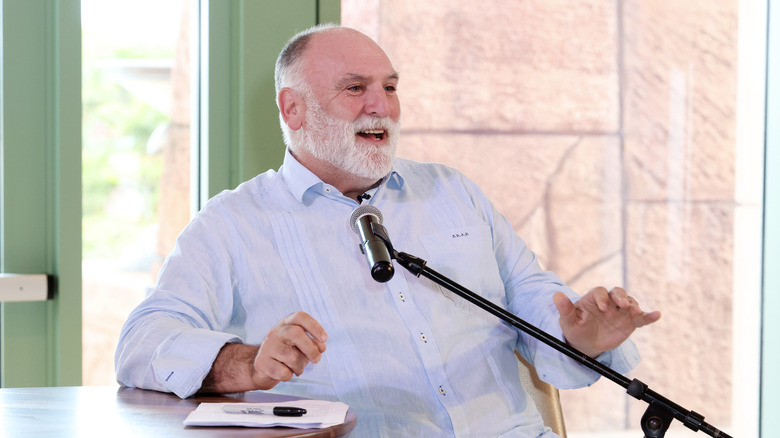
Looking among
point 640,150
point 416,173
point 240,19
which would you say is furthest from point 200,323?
point 640,150

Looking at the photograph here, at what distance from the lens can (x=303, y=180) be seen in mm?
1999

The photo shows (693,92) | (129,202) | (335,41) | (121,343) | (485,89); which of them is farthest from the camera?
(693,92)

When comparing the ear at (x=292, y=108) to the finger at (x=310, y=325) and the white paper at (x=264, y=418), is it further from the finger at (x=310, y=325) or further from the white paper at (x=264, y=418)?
the white paper at (x=264, y=418)

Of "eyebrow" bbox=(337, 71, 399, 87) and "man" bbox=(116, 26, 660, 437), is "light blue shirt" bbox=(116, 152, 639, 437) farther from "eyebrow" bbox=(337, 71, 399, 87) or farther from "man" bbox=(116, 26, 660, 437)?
"eyebrow" bbox=(337, 71, 399, 87)

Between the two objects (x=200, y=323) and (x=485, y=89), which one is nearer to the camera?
(x=200, y=323)

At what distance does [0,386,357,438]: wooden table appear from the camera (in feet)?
3.89

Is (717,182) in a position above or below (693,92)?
below

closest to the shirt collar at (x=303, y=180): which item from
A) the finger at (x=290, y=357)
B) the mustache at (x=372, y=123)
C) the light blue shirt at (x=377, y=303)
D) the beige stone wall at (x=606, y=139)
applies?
the light blue shirt at (x=377, y=303)

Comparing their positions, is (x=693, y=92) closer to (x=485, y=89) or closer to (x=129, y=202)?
(x=485, y=89)

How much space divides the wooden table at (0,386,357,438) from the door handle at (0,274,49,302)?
85 centimetres

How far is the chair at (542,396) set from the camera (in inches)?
76.4

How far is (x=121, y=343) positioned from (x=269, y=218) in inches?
19.0

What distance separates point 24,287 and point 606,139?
2159 millimetres

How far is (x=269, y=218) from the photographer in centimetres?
194
